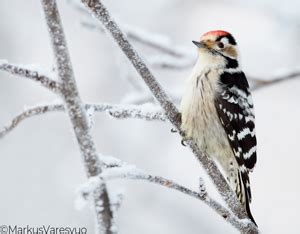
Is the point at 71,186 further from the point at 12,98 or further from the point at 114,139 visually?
the point at 12,98

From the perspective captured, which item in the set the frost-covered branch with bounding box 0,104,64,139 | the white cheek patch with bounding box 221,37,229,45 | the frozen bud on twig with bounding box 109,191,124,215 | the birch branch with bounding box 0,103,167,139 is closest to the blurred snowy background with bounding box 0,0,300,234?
the white cheek patch with bounding box 221,37,229,45

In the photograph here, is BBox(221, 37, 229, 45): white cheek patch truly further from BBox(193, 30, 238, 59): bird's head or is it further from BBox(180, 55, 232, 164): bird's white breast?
BBox(180, 55, 232, 164): bird's white breast

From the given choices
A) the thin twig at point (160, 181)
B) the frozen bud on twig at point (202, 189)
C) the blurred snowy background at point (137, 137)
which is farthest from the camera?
the blurred snowy background at point (137, 137)

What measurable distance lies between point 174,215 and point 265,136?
6.29 feet

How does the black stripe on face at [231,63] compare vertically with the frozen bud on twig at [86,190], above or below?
above

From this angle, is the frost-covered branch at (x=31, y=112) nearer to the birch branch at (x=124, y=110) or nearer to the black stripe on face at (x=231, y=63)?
the birch branch at (x=124, y=110)

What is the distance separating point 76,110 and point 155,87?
63 cm

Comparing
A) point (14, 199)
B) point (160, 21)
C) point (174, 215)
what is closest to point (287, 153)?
point (174, 215)

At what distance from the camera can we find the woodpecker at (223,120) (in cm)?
386

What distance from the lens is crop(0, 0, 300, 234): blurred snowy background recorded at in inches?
335

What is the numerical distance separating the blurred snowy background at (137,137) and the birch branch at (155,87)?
18.6 ft

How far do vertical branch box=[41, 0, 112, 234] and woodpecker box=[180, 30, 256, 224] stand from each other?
222 centimetres

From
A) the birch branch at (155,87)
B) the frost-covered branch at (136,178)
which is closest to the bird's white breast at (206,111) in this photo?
the birch branch at (155,87)

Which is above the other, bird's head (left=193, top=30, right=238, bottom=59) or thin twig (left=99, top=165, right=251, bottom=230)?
bird's head (left=193, top=30, right=238, bottom=59)
